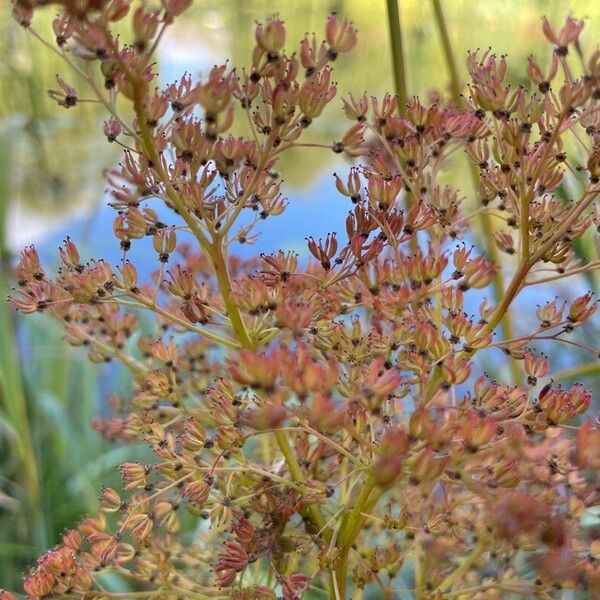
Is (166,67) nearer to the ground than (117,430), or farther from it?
farther from it

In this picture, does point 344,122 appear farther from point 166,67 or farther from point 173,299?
point 173,299

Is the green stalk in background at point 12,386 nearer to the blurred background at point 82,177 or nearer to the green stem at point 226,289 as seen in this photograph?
the blurred background at point 82,177

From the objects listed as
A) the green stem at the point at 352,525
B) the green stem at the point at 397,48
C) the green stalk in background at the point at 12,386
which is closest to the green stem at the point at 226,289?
the green stem at the point at 352,525

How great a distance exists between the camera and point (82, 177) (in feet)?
4.63

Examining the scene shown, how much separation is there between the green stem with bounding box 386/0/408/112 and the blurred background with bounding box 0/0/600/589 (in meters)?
0.36

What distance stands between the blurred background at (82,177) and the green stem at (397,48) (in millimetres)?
361

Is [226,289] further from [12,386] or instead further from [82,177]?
[82,177]

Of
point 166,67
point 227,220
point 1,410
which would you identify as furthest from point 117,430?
point 166,67

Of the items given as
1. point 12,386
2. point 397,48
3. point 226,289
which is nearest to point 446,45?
point 397,48

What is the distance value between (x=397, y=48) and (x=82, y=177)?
106 centimetres

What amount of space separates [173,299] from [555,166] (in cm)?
25

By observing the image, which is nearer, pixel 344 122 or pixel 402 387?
pixel 402 387

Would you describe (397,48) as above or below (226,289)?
above

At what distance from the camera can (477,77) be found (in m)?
0.30
